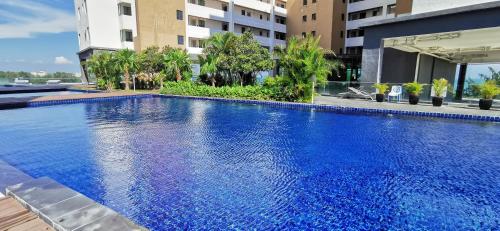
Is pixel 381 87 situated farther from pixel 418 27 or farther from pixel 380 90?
pixel 418 27

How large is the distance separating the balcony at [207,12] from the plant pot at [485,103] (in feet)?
95.9

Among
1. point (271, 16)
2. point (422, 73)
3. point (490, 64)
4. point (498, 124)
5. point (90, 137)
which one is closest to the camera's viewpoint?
point (90, 137)

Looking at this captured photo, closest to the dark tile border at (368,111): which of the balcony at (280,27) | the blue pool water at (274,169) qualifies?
the blue pool water at (274,169)

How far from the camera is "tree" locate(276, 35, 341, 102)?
13539 millimetres

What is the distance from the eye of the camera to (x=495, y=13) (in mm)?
11492

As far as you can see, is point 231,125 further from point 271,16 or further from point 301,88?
point 271,16

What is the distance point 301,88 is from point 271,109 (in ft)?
6.47

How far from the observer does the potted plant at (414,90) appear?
1404cm

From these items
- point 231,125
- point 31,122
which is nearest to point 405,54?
point 231,125

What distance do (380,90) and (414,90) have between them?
1655mm

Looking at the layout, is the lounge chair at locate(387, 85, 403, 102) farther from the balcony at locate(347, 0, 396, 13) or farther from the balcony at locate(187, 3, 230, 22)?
the balcony at locate(187, 3, 230, 22)

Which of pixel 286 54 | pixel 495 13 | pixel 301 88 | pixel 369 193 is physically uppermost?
pixel 495 13

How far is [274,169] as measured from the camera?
18.5 ft

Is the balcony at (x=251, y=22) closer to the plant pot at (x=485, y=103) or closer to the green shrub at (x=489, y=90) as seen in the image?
the green shrub at (x=489, y=90)
